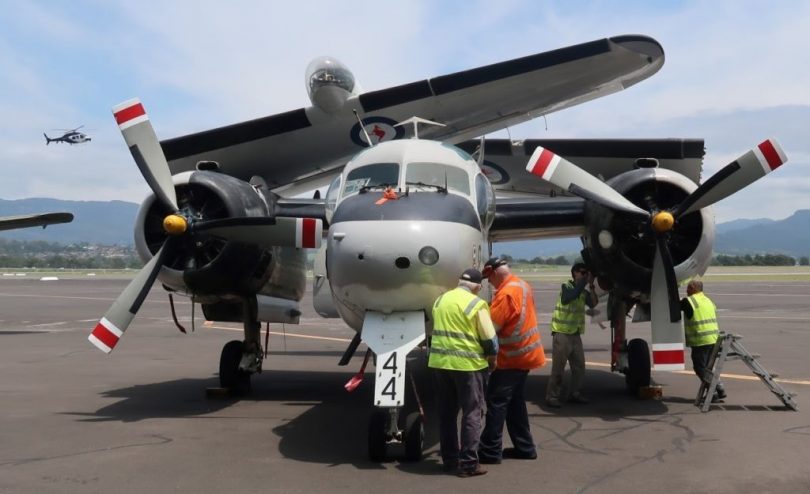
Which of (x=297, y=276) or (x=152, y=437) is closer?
(x=152, y=437)

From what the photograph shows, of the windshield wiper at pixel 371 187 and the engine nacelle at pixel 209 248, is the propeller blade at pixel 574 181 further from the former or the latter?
the engine nacelle at pixel 209 248

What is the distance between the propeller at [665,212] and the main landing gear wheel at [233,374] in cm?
498

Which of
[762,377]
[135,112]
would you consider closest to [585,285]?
[762,377]

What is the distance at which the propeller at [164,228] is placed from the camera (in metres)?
9.14

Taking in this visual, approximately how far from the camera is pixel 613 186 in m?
10.1

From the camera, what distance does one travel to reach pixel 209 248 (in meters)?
10.1

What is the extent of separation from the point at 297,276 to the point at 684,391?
5.77 m

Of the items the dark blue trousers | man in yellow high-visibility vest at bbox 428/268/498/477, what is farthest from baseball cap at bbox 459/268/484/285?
the dark blue trousers

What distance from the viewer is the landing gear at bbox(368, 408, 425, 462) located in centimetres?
695

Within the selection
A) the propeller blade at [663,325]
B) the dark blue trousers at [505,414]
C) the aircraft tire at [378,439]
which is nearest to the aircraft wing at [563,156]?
the propeller blade at [663,325]

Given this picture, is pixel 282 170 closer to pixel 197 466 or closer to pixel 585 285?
pixel 585 285

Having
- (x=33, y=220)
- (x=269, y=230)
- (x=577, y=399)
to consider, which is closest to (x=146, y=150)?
(x=269, y=230)

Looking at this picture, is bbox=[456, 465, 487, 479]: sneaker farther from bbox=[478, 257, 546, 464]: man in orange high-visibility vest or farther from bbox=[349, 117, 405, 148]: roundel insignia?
bbox=[349, 117, 405, 148]: roundel insignia

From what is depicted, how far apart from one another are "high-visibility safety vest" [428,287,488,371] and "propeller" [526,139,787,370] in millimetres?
2697
